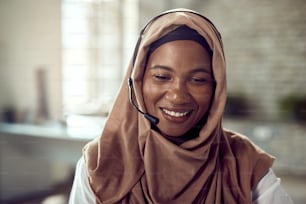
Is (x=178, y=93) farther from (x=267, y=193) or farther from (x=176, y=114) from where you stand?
(x=267, y=193)

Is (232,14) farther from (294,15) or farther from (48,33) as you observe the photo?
(48,33)

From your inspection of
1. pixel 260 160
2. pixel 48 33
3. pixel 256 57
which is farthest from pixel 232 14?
pixel 260 160

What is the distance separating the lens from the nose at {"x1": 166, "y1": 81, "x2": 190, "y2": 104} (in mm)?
475

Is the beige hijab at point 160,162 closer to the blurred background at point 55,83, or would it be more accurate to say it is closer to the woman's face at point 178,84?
the woman's face at point 178,84

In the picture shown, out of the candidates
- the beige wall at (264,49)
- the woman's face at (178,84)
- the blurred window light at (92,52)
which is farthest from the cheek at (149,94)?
the beige wall at (264,49)

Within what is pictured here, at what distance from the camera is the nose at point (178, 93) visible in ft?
1.56

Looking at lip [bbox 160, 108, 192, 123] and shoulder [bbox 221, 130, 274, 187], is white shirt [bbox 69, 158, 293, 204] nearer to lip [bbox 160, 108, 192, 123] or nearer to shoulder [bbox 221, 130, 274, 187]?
shoulder [bbox 221, 130, 274, 187]

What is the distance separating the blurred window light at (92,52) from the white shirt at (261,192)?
352 millimetres

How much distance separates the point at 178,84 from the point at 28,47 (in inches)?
28.1

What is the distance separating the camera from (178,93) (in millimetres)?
477

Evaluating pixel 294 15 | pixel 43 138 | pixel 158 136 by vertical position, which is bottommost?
pixel 43 138

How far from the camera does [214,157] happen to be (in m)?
0.52

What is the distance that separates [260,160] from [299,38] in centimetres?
158

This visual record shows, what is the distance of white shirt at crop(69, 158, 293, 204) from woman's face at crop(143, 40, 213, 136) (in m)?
0.14
